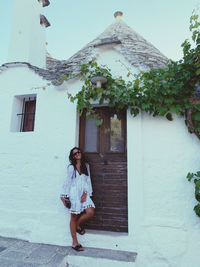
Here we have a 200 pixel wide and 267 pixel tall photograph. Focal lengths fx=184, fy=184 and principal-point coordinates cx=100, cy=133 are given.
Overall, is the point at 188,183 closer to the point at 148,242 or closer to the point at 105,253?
the point at 148,242

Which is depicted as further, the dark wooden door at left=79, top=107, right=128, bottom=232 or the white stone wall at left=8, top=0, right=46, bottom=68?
the white stone wall at left=8, top=0, right=46, bottom=68

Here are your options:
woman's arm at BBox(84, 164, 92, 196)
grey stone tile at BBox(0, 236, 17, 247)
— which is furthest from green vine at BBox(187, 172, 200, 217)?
grey stone tile at BBox(0, 236, 17, 247)

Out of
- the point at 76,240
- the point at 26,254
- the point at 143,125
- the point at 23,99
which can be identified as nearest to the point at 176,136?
the point at 143,125

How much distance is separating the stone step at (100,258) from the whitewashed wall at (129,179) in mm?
158

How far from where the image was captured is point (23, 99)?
454 cm

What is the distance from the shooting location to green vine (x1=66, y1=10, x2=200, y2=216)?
3115 millimetres

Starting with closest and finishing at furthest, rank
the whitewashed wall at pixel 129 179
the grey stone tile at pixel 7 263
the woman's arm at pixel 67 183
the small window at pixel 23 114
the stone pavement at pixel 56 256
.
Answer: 1. the grey stone tile at pixel 7 263
2. the stone pavement at pixel 56 256
3. the whitewashed wall at pixel 129 179
4. the woman's arm at pixel 67 183
5. the small window at pixel 23 114

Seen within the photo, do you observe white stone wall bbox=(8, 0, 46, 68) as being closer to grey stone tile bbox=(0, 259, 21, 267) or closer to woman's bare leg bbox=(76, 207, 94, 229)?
woman's bare leg bbox=(76, 207, 94, 229)

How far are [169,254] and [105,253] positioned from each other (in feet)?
3.34

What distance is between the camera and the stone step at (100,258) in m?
2.75

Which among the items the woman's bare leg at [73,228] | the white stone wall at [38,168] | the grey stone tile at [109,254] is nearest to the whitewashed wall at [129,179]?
the white stone wall at [38,168]

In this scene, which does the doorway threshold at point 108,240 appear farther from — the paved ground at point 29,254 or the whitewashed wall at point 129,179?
the paved ground at point 29,254

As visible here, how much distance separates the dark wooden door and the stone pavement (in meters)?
0.49

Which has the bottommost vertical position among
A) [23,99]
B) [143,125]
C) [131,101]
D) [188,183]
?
[188,183]
